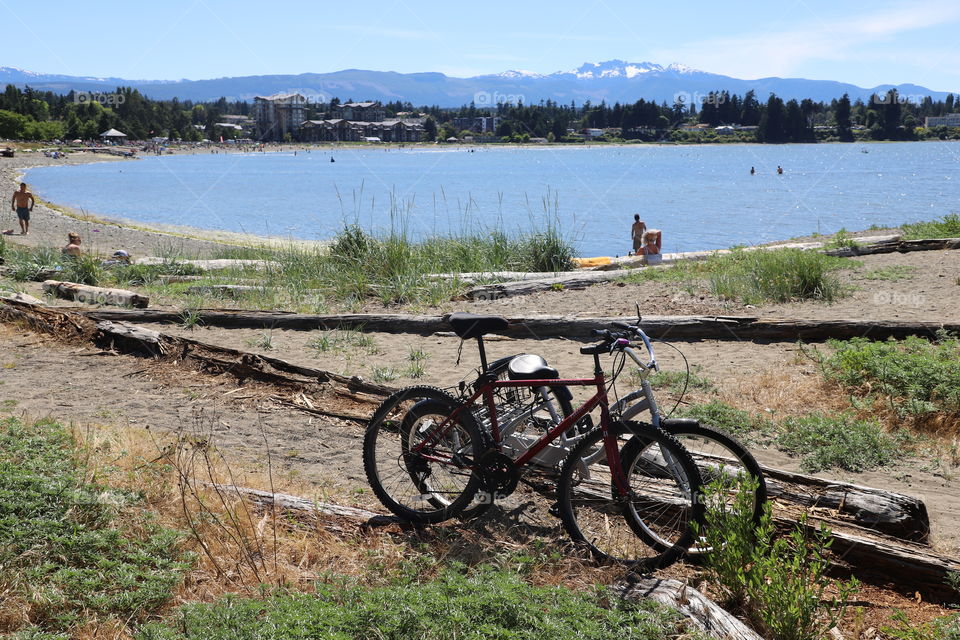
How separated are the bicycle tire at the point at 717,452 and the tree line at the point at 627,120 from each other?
475 ft

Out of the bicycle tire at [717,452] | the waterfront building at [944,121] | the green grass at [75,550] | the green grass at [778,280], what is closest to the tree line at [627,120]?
the waterfront building at [944,121]

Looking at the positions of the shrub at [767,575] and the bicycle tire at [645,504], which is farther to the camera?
the bicycle tire at [645,504]

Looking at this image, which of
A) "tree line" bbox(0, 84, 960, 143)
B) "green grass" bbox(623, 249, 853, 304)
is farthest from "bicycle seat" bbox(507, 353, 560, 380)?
"tree line" bbox(0, 84, 960, 143)

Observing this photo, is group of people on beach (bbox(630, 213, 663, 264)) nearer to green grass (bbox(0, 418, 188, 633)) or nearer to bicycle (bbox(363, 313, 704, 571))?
bicycle (bbox(363, 313, 704, 571))

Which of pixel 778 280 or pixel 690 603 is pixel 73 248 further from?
pixel 690 603

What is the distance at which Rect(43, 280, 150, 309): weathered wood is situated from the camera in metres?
11.0

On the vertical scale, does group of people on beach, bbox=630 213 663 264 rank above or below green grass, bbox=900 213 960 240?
below

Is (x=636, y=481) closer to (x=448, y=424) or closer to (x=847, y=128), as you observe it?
(x=448, y=424)

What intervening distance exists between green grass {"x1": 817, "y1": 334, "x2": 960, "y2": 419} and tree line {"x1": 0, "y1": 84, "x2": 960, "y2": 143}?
471 feet

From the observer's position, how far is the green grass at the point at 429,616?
2990 mm

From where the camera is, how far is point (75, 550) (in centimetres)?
361

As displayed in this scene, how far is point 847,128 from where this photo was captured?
Answer: 6230 inches

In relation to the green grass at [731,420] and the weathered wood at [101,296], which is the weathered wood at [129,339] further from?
the green grass at [731,420]

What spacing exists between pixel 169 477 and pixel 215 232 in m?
32.6
